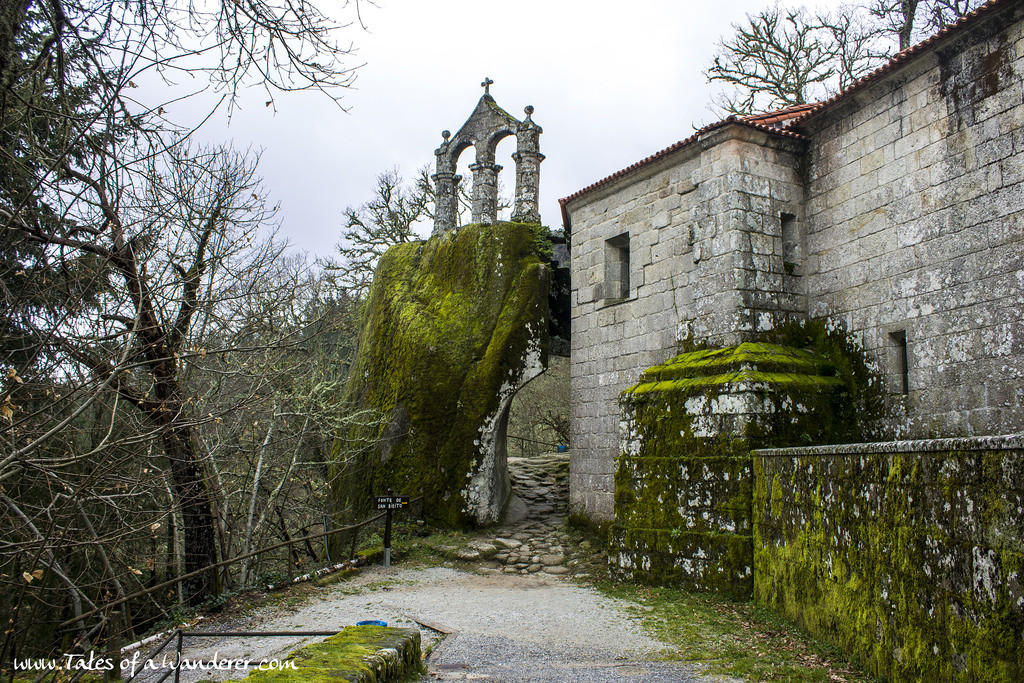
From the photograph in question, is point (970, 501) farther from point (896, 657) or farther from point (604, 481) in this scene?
point (604, 481)

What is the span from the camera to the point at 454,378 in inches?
Result: 411

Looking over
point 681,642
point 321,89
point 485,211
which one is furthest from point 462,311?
point 321,89

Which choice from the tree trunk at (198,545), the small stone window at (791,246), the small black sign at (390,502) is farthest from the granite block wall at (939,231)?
the tree trunk at (198,545)

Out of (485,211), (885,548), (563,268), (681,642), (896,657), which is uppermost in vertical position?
(485,211)

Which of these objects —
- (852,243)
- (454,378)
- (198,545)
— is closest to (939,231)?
(852,243)

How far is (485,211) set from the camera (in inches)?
468

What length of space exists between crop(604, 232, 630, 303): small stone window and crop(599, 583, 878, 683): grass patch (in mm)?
4109

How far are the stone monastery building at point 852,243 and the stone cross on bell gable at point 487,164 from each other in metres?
1.73

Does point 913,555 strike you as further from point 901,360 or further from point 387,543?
point 387,543

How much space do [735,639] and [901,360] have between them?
3287 millimetres

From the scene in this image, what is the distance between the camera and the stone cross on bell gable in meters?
11.5

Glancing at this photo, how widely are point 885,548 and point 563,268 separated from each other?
7.91m

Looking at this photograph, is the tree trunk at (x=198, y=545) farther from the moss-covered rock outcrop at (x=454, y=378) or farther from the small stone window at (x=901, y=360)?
the small stone window at (x=901, y=360)

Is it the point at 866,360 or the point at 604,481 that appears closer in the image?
the point at 866,360
